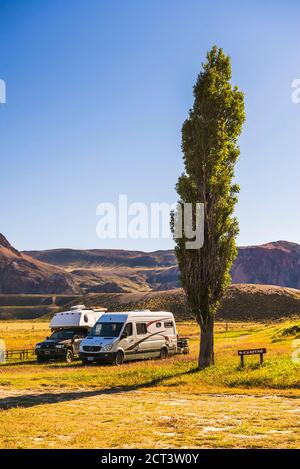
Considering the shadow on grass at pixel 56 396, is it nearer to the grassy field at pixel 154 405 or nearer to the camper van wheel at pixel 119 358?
the grassy field at pixel 154 405

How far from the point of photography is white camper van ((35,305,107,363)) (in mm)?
28609

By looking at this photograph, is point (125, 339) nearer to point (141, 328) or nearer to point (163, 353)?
point (141, 328)

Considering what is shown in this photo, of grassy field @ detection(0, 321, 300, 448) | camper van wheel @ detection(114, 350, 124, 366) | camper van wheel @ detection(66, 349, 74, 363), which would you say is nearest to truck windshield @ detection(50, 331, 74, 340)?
camper van wheel @ detection(66, 349, 74, 363)

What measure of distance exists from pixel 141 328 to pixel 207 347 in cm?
525

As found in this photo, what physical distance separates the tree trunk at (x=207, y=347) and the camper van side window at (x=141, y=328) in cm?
479

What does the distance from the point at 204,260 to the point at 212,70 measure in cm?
862

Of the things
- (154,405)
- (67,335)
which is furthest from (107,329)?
(154,405)

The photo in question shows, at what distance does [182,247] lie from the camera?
23.0m

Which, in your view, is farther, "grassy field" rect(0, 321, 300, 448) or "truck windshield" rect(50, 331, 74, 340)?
"truck windshield" rect(50, 331, 74, 340)

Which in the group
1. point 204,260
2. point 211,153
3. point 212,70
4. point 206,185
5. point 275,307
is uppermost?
point 212,70

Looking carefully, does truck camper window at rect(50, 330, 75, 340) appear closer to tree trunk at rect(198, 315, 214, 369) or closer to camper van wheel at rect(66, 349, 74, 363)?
camper van wheel at rect(66, 349, 74, 363)

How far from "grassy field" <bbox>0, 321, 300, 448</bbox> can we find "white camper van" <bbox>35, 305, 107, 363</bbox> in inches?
112
